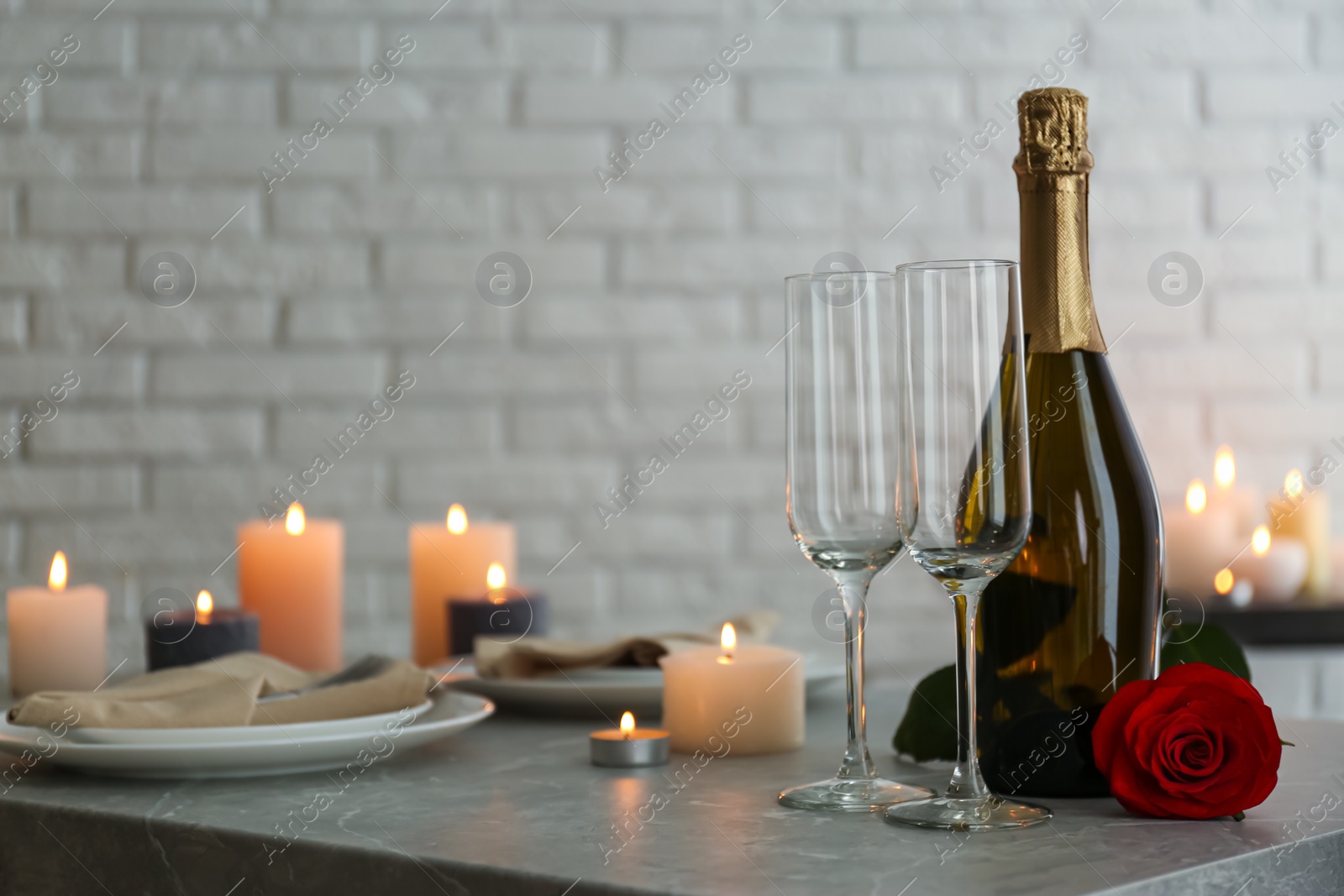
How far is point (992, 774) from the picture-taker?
72cm

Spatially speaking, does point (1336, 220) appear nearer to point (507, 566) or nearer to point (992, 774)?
point (507, 566)

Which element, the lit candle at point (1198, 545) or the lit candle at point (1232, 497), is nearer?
the lit candle at point (1198, 545)

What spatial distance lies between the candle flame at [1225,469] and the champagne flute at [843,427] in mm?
1403

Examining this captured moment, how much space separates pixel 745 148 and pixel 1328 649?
1.03 metres

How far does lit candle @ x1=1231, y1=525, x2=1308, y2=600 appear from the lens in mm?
1718

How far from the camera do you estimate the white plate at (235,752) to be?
0.74m

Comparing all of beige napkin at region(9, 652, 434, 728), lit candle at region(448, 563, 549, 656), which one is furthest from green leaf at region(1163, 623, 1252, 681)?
lit candle at region(448, 563, 549, 656)

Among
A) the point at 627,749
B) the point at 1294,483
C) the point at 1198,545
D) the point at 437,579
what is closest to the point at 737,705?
the point at 627,749

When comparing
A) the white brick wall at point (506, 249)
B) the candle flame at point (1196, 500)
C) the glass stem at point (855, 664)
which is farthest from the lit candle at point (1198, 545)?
the glass stem at point (855, 664)

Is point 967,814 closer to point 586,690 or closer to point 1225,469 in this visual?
point 586,690

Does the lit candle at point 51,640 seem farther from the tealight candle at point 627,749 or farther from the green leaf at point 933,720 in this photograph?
the green leaf at point 933,720

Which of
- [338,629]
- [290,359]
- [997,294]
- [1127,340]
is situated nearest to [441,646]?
[338,629]

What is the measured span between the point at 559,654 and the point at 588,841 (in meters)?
0.44

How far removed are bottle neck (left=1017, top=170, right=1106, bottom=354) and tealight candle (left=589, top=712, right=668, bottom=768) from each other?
31 cm
